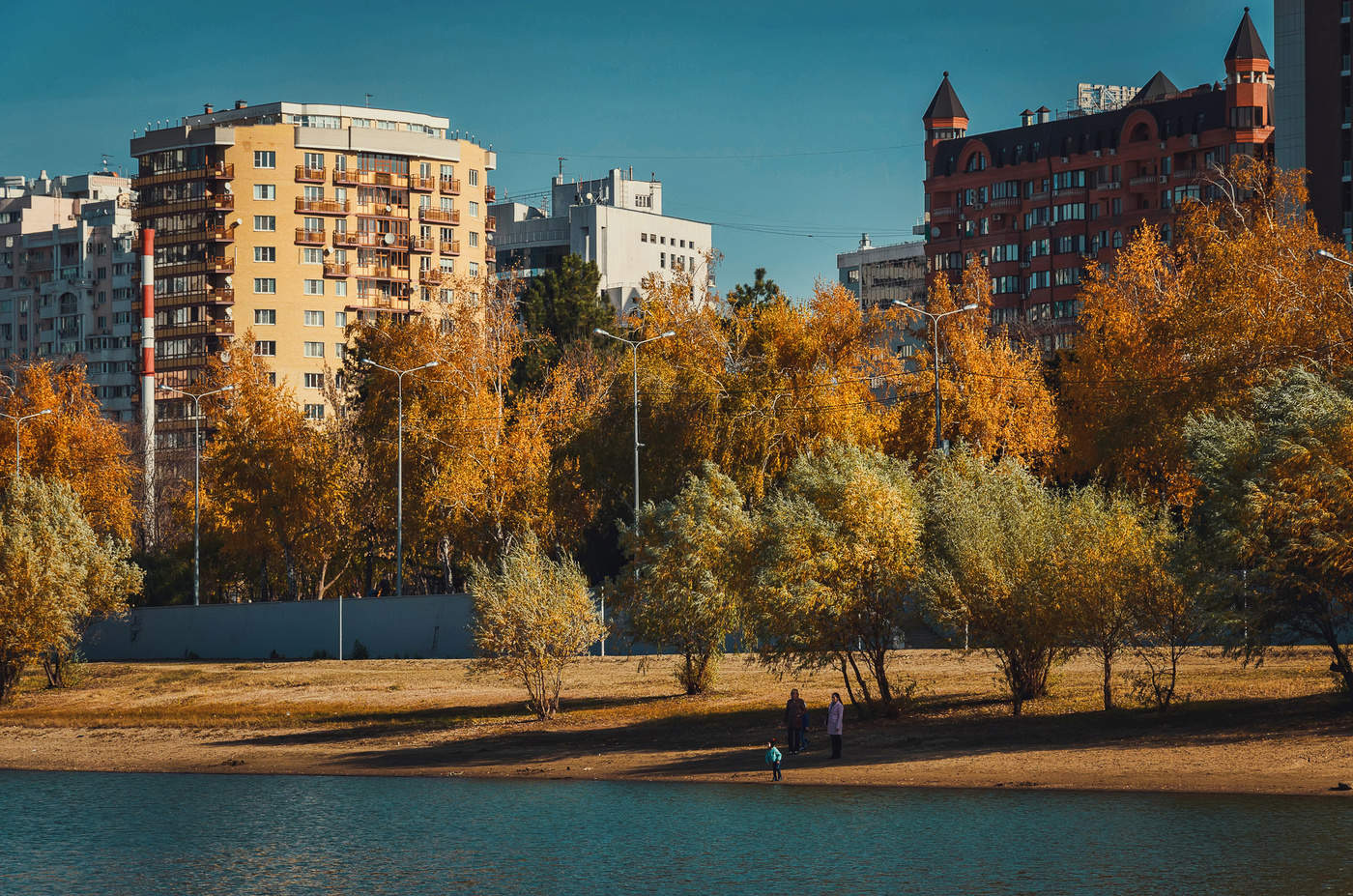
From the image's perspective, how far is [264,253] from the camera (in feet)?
518

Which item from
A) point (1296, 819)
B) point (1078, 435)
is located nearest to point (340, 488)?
point (1078, 435)

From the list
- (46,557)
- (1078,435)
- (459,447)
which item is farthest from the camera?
(459,447)

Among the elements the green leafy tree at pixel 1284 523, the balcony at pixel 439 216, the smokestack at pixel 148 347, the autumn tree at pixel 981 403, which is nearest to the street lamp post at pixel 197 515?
the smokestack at pixel 148 347

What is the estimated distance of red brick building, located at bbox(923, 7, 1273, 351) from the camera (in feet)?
471

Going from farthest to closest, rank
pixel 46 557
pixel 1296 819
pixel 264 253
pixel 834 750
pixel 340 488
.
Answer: pixel 264 253
pixel 340 488
pixel 46 557
pixel 834 750
pixel 1296 819

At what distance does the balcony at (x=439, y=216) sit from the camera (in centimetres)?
16450

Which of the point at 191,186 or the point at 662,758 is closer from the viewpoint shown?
the point at 662,758

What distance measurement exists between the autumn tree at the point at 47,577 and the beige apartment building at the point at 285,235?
3272 inches

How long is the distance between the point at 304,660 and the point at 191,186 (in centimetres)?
9389

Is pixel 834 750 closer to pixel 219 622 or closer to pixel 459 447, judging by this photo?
pixel 459 447

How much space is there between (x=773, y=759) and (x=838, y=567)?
5.70 m

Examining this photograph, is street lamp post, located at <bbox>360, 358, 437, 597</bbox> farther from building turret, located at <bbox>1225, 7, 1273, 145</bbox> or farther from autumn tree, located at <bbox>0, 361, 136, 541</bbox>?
building turret, located at <bbox>1225, 7, 1273, 145</bbox>

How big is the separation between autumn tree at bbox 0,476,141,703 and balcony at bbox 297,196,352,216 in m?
87.5

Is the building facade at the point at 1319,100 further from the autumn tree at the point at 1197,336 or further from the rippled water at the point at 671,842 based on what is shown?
the rippled water at the point at 671,842
